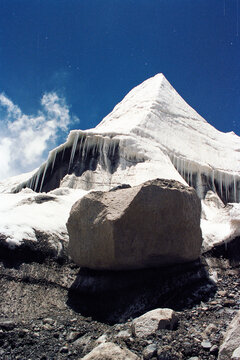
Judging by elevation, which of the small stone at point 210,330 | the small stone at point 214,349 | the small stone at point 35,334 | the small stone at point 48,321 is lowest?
the small stone at point 35,334

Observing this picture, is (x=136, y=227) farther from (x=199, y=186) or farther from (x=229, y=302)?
(x=199, y=186)

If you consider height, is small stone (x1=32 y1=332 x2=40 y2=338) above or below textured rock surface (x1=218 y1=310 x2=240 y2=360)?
below

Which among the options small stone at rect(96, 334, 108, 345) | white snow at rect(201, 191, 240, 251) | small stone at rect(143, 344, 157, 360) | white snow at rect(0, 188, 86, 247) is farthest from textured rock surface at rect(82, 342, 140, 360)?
white snow at rect(201, 191, 240, 251)

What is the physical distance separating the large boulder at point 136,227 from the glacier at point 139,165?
1.25m

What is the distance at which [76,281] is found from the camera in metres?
5.28

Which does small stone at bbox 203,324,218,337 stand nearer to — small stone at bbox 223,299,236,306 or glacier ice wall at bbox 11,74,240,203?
small stone at bbox 223,299,236,306

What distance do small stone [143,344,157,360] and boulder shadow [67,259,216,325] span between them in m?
1.16

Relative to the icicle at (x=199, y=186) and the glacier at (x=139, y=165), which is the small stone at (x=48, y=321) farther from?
the icicle at (x=199, y=186)

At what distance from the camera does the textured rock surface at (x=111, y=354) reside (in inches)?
115

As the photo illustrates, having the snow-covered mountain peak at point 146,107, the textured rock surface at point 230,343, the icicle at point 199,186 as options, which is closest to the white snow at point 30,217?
the textured rock surface at point 230,343

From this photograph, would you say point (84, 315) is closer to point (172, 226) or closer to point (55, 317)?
point (55, 317)

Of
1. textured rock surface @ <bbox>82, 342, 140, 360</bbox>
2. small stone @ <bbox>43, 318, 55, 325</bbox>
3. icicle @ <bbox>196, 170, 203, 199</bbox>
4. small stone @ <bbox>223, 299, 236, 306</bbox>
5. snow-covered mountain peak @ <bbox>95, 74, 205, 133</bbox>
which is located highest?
snow-covered mountain peak @ <bbox>95, 74, 205, 133</bbox>

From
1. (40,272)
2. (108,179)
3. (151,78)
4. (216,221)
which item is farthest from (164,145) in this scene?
(40,272)

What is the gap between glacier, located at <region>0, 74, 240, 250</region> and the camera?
7.03 metres
